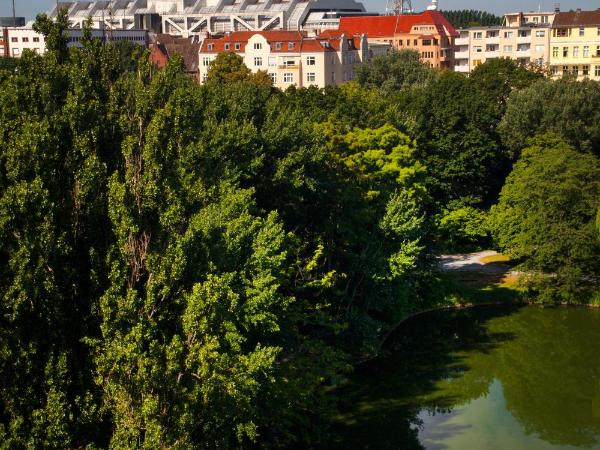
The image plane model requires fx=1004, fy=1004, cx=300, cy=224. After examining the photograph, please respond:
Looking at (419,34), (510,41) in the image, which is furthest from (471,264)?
(419,34)

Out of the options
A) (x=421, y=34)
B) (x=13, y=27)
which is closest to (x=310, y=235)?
(x=421, y=34)

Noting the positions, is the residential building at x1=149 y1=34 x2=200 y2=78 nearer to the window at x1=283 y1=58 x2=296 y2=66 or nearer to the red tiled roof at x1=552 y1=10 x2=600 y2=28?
the window at x1=283 y1=58 x2=296 y2=66

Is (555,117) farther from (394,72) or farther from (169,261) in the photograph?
(169,261)

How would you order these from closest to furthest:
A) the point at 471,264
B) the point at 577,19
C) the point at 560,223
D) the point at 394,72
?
the point at 560,223 → the point at 471,264 → the point at 394,72 → the point at 577,19

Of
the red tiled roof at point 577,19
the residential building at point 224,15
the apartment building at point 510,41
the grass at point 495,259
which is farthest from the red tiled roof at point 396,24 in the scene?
the grass at point 495,259

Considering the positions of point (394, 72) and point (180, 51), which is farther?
point (180, 51)

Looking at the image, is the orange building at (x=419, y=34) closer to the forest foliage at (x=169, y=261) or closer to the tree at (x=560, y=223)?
the tree at (x=560, y=223)

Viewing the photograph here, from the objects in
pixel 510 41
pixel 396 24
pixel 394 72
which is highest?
pixel 396 24
